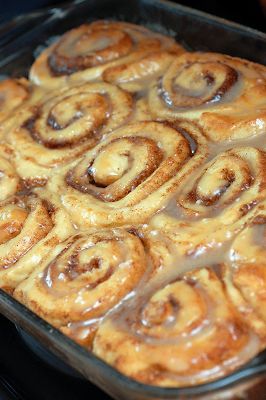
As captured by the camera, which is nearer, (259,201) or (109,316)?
(109,316)

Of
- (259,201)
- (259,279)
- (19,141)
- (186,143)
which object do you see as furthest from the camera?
(19,141)

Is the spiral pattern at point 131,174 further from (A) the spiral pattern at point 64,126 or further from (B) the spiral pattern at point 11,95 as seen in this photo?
(B) the spiral pattern at point 11,95

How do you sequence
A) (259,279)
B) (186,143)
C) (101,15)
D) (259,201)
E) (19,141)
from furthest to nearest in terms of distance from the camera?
1. (101,15)
2. (19,141)
3. (186,143)
4. (259,201)
5. (259,279)

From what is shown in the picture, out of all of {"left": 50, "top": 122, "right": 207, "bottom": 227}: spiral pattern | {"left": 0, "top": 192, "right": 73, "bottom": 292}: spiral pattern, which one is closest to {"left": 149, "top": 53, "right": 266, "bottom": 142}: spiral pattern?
{"left": 50, "top": 122, "right": 207, "bottom": 227}: spiral pattern

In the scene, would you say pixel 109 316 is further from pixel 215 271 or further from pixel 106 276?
pixel 215 271

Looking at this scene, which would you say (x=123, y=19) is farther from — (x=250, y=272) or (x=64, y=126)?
(x=250, y=272)

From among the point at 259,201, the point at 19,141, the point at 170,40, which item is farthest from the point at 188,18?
the point at 259,201
